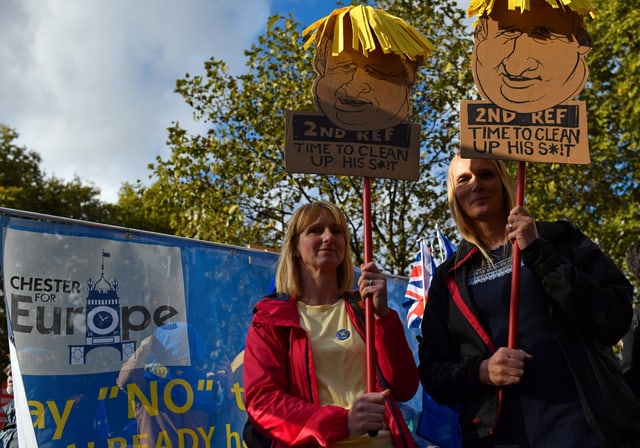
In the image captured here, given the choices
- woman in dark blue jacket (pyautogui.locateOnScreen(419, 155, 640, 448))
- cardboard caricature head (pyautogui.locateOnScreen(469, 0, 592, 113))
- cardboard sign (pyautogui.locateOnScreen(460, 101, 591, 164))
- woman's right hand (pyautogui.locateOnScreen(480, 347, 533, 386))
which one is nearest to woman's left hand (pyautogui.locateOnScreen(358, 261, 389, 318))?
woman in dark blue jacket (pyautogui.locateOnScreen(419, 155, 640, 448))

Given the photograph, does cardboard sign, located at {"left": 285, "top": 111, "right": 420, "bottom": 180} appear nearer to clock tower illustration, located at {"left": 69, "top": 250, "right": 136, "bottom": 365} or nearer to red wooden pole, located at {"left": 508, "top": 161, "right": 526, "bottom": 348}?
red wooden pole, located at {"left": 508, "top": 161, "right": 526, "bottom": 348}

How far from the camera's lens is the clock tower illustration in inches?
140

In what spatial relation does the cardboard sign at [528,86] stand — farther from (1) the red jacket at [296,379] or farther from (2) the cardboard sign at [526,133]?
(1) the red jacket at [296,379]

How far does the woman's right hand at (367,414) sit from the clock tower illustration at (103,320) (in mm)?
1600

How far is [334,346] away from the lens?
9.02 feet

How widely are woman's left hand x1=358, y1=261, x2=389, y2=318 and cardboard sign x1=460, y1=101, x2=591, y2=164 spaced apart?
22.4 inches

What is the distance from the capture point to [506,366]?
2.40 metres

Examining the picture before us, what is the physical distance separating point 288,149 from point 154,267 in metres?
1.41

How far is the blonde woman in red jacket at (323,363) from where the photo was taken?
99.3 inches

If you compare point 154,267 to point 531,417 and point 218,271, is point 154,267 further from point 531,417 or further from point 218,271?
point 531,417

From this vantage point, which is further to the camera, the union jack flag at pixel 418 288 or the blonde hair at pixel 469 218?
the union jack flag at pixel 418 288

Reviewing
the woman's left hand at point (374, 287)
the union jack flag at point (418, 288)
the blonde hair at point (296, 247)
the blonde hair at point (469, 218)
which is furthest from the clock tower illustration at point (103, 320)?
the union jack flag at point (418, 288)

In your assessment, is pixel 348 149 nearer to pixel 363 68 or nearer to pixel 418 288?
pixel 363 68

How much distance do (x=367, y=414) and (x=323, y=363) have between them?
1.01 feet
